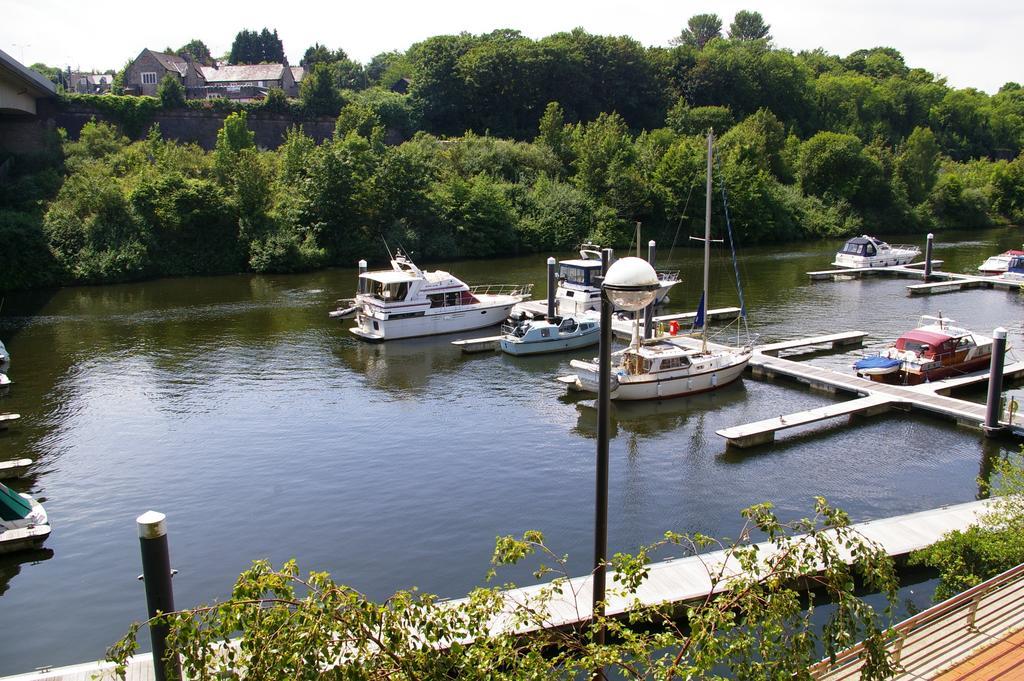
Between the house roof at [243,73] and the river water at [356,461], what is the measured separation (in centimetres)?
6412

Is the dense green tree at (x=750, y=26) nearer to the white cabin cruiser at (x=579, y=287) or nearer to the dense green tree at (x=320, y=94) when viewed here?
the dense green tree at (x=320, y=94)

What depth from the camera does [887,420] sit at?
81.5ft

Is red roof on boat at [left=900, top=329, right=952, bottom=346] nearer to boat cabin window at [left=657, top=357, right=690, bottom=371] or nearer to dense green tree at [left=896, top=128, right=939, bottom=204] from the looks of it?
boat cabin window at [left=657, top=357, right=690, bottom=371]

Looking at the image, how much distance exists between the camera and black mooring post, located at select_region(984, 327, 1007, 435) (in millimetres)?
22672

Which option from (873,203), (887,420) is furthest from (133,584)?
(873,203)

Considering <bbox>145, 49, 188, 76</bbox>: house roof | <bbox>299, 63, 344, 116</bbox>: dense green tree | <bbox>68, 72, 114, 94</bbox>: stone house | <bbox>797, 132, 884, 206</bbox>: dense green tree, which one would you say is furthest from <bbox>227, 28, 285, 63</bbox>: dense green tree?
<bbox>797, 132, 884, 206</bbox>: dense green tree

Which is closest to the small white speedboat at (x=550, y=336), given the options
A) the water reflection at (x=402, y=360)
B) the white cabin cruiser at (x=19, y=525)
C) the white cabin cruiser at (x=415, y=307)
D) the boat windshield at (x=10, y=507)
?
the water reflection at (x=402, y=360)

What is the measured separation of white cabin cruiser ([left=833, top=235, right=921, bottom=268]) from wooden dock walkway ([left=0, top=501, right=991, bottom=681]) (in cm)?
3922

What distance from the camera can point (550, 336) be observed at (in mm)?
32719

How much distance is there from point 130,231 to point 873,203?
203 ft

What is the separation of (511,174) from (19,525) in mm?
56500

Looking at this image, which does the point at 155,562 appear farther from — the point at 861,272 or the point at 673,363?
the point at 861,272

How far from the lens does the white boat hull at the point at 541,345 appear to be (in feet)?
107

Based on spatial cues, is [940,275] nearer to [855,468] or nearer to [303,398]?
[855,468]
